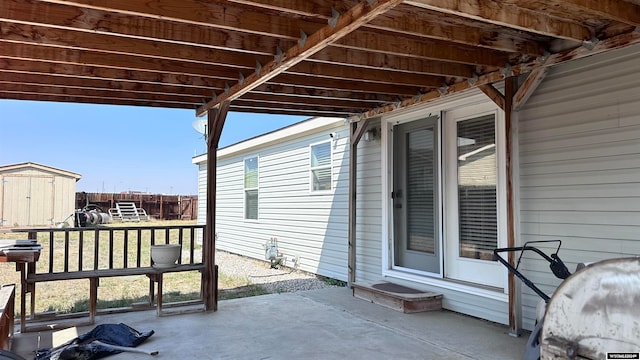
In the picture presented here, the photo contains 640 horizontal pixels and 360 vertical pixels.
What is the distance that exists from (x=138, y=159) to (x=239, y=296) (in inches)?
1152

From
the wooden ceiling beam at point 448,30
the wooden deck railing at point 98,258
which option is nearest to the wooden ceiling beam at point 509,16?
the wooden ceiling beam at point 448,30

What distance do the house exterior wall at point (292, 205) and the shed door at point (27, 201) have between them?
A: 9094 mm

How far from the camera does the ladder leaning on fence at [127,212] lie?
20.6m

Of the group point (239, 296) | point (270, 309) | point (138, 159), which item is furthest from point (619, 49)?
point (138, 159)

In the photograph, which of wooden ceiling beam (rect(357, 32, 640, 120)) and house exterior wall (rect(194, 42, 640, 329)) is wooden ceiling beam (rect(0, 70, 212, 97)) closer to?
wooden ceiling beam (rect(357, 32, 640, 120))

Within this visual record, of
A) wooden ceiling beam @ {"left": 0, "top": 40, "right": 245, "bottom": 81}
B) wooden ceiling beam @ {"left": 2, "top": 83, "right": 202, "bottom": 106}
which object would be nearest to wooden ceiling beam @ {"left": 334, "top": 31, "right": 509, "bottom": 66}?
wooden ceiling beam @ {"left": 0, "top": 40, "right": 245, "bottom": 81}

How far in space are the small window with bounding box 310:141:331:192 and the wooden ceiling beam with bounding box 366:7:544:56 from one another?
4104mm

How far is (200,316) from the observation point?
4695 mm

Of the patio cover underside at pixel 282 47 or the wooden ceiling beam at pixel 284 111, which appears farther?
the wooden ceiling beam at pixel 284 111

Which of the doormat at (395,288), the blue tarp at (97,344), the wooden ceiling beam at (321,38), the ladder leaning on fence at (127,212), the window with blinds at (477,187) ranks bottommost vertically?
the blue tarp at (97,344)

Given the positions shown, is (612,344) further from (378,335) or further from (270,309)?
(270,309)

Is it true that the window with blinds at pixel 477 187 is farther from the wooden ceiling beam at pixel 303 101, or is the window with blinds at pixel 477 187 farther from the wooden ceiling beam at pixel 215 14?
the wooden ceiling beam at pixel 215 14

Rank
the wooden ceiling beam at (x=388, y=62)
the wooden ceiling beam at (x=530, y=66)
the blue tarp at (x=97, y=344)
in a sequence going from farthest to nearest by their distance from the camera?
the wooden ceiling beam at (x=388, y=62) → the blue tarp at (x=97, y=344) → the wooden ceiling beam at (x=530, y=66)

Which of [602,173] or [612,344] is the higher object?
[602,173]
